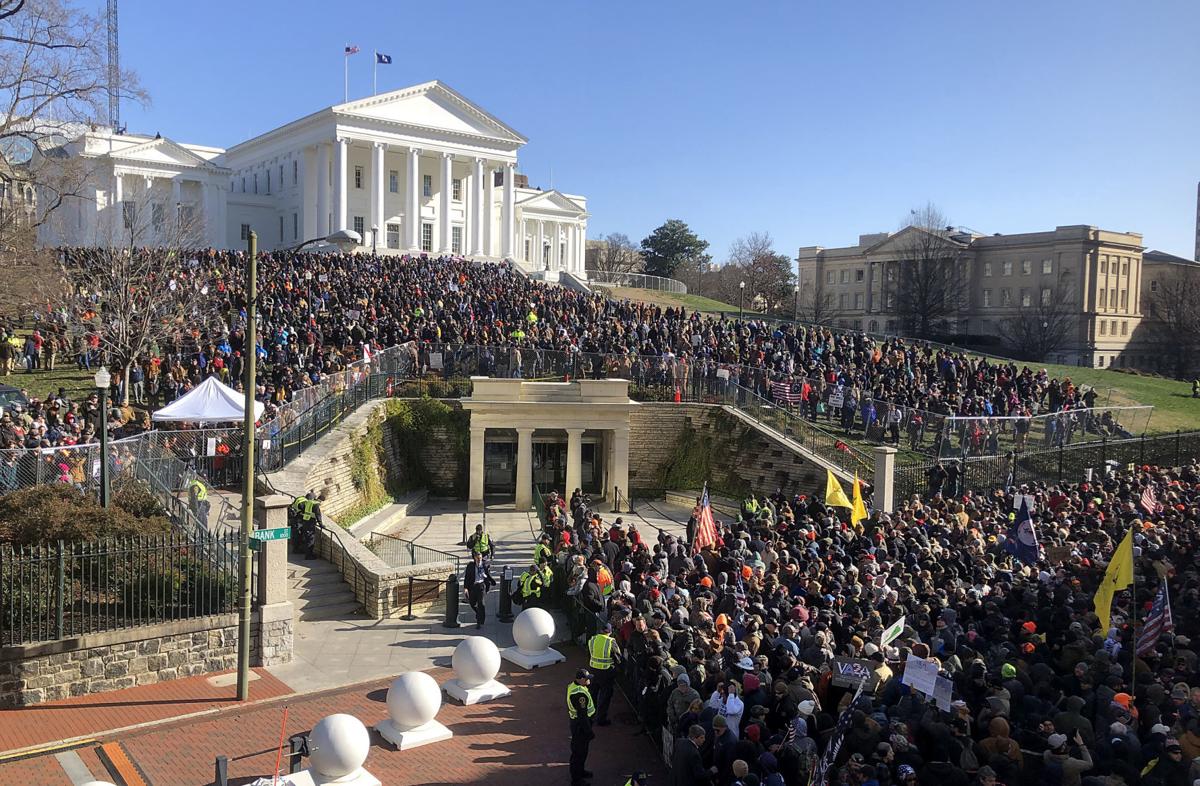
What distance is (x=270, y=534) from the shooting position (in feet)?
46.3

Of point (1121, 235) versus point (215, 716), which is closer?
point (215, 716)

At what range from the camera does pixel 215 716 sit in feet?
42.5

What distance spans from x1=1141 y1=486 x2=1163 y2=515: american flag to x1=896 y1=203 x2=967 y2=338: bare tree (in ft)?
195

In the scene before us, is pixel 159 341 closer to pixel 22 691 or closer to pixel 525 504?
pixel 525 504

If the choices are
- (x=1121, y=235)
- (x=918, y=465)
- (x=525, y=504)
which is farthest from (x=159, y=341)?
(x=1121, y=235)

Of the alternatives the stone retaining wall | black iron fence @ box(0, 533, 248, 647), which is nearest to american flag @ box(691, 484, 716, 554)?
the stone retaining wall

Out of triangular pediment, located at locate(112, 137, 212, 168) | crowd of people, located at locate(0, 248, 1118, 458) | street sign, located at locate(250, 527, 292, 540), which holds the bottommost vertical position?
street sign, located at locate(250, 527, 292, 540)

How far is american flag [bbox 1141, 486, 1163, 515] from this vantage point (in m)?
21.8

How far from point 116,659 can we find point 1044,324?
79.2 m

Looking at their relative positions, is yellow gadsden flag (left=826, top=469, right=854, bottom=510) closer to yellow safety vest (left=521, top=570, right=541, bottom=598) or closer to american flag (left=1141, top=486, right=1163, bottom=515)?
american flag (left=1141, top=486, right=1163, bottom=515)

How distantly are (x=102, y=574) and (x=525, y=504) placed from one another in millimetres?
18983

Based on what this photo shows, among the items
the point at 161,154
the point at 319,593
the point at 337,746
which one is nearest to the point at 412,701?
the point at 337,746

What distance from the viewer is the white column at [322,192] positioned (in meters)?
69.6

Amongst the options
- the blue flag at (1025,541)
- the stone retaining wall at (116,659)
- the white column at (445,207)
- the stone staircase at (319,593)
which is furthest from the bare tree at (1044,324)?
the stone retaining wall at (116,659)
